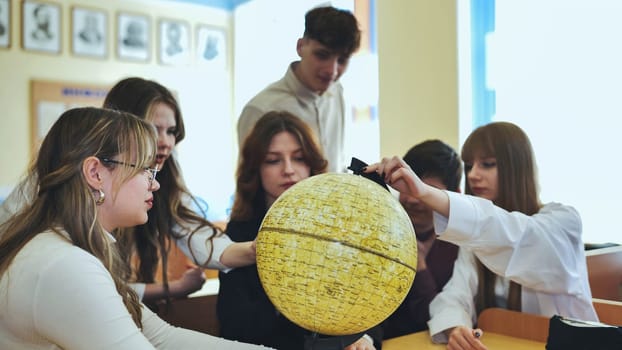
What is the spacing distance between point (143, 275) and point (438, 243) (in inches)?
48.6

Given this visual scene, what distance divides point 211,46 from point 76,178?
562 cm

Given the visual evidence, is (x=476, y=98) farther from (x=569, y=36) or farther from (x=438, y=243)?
(x=438, y=243)

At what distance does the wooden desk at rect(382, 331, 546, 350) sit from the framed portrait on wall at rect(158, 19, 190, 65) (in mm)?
5309

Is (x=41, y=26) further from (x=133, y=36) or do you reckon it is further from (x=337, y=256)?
(x=337, y=256)

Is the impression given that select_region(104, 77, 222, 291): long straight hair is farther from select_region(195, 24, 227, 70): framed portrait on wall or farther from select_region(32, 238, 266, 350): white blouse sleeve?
select_region(195, 24, 227, 70): framed portrait on wall

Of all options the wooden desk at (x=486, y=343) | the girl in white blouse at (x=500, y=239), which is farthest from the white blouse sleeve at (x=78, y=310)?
the wooden desk at (x=486, y=343)

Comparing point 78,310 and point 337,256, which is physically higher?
point 337,256

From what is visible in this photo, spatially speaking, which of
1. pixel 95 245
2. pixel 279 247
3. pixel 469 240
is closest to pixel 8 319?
pixel 95 245

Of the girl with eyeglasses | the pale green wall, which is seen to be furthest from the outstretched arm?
the pale green wall

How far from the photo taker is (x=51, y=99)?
5.96 m

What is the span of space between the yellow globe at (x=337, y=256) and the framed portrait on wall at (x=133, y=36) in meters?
5.56

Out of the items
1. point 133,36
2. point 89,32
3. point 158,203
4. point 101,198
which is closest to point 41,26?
point 89,32

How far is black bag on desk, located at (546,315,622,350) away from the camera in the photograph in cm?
138

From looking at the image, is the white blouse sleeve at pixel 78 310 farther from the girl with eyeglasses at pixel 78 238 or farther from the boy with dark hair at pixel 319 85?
the boy with dark hair at pixel 319 85
